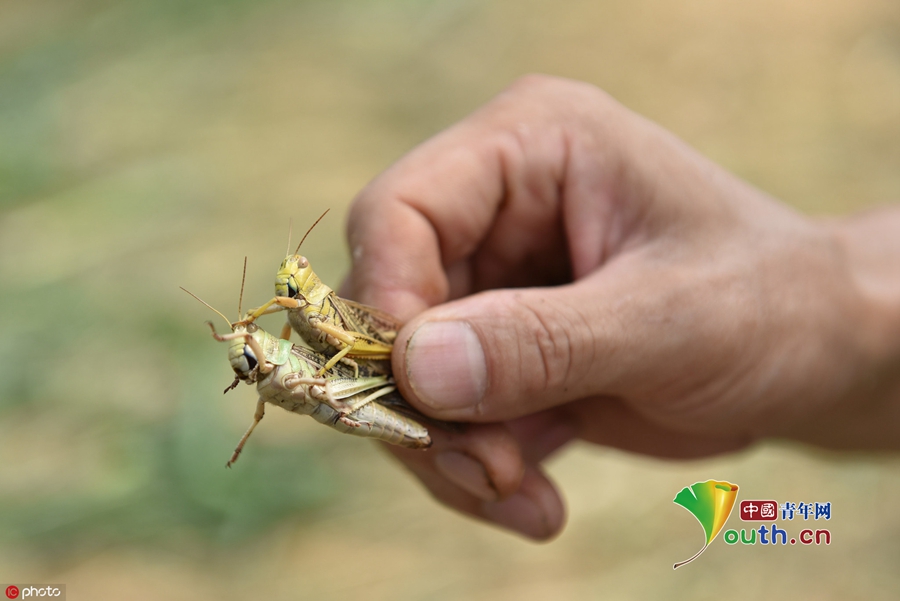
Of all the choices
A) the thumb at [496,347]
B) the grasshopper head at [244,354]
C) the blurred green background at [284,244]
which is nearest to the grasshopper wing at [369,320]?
the thumb at [496,347]

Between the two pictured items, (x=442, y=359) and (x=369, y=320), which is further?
(x=369, y=320)

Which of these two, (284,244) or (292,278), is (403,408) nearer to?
(292,278)

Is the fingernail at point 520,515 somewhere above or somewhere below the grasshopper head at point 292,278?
below

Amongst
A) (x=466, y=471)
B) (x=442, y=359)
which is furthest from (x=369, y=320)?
(x=466, y=471)

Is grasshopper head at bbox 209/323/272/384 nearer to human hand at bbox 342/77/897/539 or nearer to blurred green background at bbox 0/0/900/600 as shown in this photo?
human hand at bbox 342/77/897/539

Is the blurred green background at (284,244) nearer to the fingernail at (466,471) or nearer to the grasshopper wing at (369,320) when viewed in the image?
the fingernail at (466,471)

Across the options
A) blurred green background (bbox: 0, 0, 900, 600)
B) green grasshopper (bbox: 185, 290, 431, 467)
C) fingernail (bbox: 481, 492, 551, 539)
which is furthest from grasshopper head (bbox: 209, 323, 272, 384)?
blurred green background (bbox: 0, 0, 900, 600)

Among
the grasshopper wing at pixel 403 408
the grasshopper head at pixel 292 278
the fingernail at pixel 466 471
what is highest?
the grasshopper head at pixel 292 278
